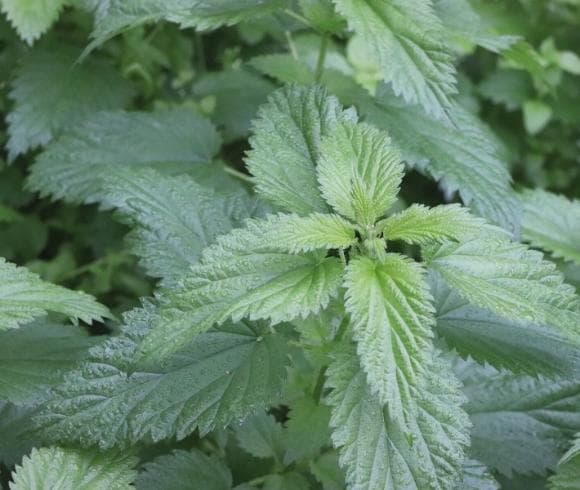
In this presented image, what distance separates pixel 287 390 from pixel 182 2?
2.23 feet

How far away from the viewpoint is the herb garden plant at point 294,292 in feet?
3.16

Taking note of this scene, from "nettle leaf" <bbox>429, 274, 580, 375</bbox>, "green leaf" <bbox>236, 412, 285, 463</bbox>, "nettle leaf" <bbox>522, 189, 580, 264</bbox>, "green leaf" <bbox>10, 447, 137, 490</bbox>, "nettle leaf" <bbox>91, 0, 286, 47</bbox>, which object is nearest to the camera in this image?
"green leaf" <bbox>10, 447, 137, 490</bbox>

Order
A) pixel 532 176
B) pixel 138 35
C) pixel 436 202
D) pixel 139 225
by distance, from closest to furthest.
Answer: pixel 139 225
pixel 138 35
pixel 436 202
pixel 532 176

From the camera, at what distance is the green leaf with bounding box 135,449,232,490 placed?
3.72ft

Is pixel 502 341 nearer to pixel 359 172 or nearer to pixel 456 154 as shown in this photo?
pixel 359 172

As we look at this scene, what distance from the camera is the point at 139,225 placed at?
1.21 meters

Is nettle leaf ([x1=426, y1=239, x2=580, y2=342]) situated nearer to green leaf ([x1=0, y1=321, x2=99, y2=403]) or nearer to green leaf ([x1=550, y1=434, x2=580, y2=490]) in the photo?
green leaf ([x1=550, y1=434, x2=580, y2=490])

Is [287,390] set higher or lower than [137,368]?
lower

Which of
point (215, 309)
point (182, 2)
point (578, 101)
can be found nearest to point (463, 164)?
point (182, 2)

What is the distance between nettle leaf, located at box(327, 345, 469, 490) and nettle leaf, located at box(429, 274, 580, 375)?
5.6 inches

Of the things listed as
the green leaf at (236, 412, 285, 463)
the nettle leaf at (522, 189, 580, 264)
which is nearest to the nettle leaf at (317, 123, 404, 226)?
the green leaf at (236, 412, 285, 463)

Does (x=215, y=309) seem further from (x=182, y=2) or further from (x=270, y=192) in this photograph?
(x=182, y=2)

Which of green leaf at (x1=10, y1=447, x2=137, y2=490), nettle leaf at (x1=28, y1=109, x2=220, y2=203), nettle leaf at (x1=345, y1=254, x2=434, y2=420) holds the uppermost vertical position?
nettle leaf at (x1=28, y1=109, x2=220, y2=203)

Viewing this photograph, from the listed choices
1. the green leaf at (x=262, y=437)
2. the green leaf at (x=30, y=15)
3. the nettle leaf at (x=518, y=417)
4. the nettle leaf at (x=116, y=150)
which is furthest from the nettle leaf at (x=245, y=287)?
the green leaf at (x=30, y=15)
